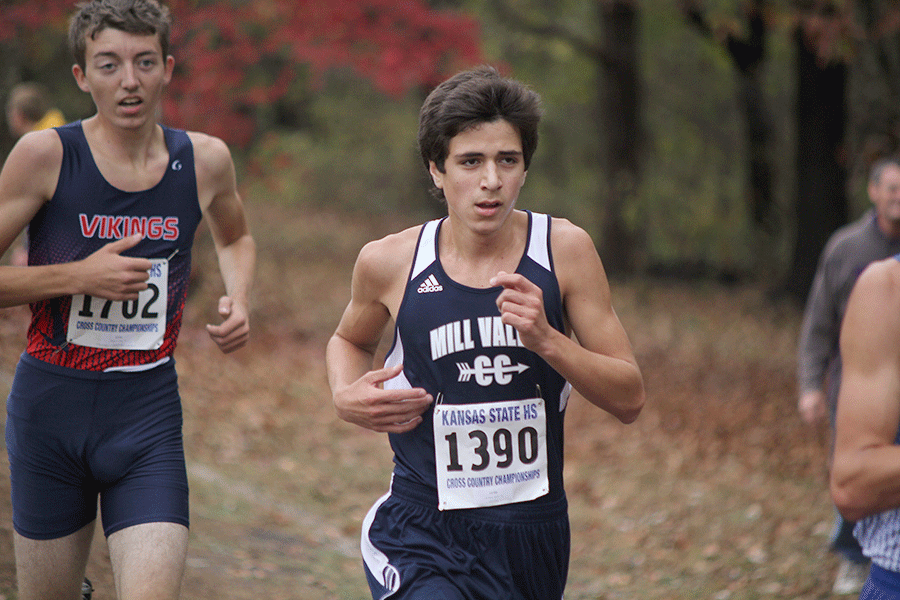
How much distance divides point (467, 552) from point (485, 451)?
0.29m

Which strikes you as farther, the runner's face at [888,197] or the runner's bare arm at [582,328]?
the runner's face at [888,197]

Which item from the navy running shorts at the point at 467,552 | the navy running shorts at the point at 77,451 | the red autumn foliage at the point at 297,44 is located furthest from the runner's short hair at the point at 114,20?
the red autumn foliage at the point at 297,44

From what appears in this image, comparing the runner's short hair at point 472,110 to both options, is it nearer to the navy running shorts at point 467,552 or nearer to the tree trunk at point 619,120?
the navy running shorts at point 467,552

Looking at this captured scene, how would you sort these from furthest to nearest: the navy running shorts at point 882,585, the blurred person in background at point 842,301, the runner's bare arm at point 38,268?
the blurred person in background at point 842,301
the runner's bare arm at point 38,268
the navy running shorts at point 882,585

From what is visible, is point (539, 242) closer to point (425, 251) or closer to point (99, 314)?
point (425, 251)

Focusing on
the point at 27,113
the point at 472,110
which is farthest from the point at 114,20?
the point at 27,113

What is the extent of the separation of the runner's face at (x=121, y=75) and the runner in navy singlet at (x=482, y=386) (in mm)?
1086

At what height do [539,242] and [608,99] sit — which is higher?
[608,99]

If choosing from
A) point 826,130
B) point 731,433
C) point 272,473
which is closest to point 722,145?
point 826,130

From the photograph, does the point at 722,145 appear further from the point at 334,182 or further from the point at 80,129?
the point at 80,129

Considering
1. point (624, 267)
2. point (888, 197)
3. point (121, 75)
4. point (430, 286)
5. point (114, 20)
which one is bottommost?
point (430, 286)

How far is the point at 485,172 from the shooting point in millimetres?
2922

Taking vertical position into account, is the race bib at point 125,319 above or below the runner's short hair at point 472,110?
below

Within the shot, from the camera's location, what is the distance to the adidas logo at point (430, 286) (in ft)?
9.83
